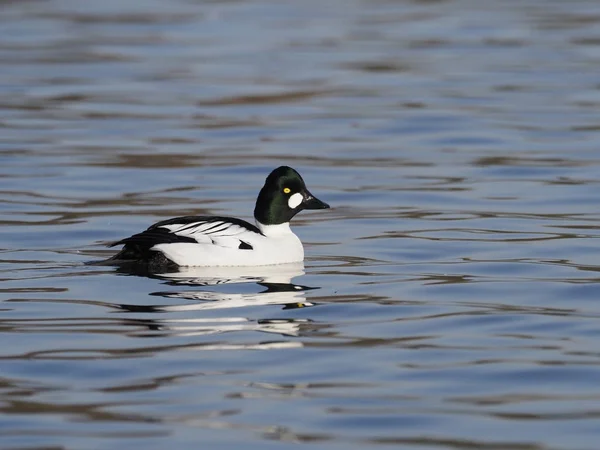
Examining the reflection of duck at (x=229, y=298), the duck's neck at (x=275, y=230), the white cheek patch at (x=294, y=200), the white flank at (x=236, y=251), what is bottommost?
the reflection of duck at (x=229, y=298)

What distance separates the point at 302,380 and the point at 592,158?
32.6 ft

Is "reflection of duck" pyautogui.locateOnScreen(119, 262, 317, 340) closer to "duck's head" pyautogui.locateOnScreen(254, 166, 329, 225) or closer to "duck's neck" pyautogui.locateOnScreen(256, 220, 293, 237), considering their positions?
"duck's neck" pyautogui.locateOnScreen(256, 220, 293, 237)

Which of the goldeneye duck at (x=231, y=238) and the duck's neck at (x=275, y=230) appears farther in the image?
the duck's neck at (x=275, y=230)

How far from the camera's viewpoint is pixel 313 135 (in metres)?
19.5

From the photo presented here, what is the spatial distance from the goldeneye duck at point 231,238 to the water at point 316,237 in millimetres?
179

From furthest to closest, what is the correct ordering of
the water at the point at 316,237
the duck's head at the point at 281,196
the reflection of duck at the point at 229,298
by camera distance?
the duck's head at the point at 281,196, the reflection of duck at the point at 229,298, the water at the point at 316,237

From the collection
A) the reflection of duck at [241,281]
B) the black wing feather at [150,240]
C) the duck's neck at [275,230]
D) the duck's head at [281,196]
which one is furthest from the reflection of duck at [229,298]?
the duck's head at [281,196]

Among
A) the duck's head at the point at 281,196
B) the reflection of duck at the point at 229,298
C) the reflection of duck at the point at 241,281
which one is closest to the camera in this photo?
the reflection of duck at the point at 229,298

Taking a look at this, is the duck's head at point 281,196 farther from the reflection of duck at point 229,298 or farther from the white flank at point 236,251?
the reflection of duck at point 229,298

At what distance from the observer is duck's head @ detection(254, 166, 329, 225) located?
39.8 ft

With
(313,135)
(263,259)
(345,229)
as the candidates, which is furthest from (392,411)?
(313,135)

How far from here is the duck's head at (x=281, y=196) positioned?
1212 cm

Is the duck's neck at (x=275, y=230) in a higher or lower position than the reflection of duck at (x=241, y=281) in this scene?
higher

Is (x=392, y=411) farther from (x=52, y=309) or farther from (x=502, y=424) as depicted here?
(x=52, y=309)
